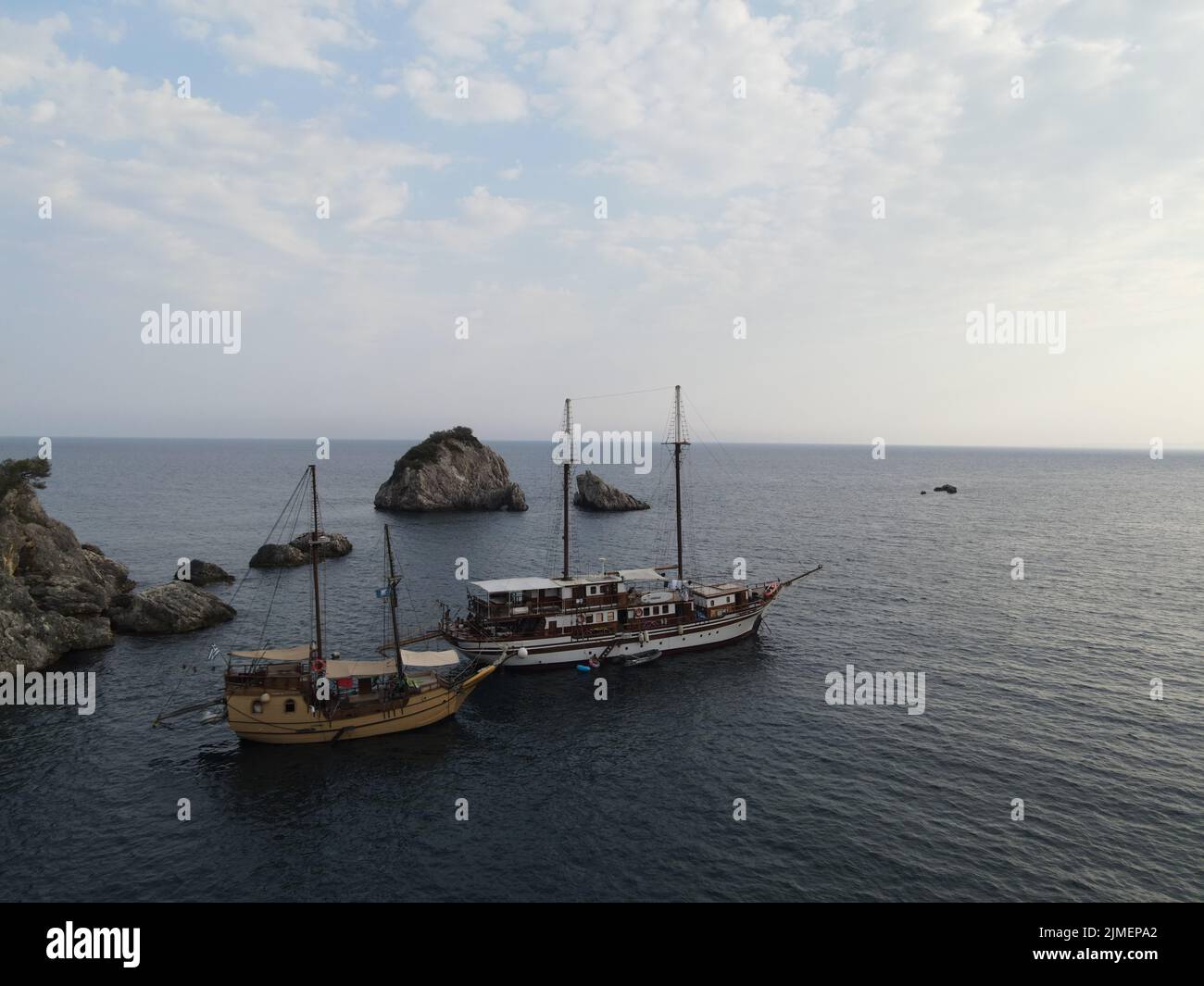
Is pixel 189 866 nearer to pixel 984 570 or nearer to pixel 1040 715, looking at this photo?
pixel 1040 715

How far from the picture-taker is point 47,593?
5516 cm

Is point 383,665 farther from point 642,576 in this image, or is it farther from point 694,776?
point 642,576

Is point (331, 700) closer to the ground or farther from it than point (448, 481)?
closer to the ground

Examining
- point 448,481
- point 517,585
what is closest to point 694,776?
point 517,585

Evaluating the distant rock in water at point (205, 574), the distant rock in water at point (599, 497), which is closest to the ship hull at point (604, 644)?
the distant rock in water at point (205, 574)

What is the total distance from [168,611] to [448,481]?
270ft

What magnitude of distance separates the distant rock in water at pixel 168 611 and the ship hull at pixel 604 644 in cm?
2608

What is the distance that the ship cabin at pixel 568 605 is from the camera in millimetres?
51594

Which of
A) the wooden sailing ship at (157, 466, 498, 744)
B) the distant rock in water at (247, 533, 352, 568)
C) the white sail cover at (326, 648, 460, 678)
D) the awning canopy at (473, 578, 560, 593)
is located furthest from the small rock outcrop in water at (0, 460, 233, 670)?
the awning canopy at (473, 578, 560, 593)

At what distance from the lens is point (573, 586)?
5347 cm

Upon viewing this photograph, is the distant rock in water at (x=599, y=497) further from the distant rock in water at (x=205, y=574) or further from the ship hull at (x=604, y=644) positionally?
the ship hull at (x=604, y=644)

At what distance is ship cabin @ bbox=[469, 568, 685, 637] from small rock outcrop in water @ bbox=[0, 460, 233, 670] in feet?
95.3

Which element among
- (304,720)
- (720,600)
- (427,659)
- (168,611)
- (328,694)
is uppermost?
(720,600)
